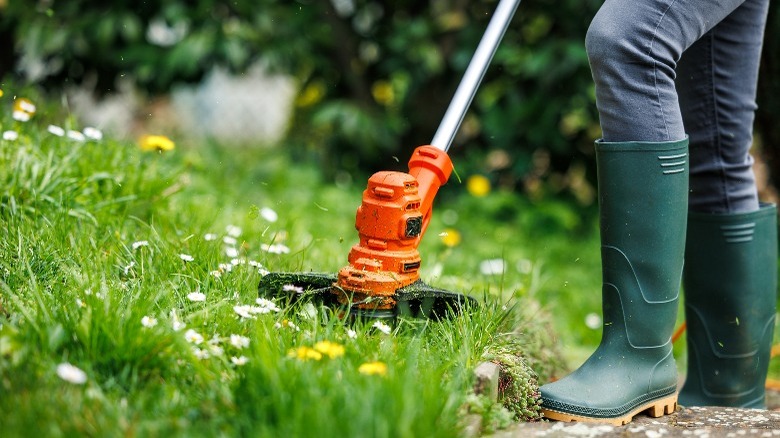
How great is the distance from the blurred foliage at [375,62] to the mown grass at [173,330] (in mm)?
1153

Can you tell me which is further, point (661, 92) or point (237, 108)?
point (237, 108)

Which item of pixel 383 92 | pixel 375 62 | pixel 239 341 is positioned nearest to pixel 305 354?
pixel 239 341

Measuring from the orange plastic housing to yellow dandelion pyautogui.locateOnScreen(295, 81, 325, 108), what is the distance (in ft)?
8.55

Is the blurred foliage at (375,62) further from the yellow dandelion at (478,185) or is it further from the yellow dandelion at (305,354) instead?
the yellow dandelion at (305,354)

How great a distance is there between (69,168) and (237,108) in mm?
3053

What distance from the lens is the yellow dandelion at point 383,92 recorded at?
4523 millimetres

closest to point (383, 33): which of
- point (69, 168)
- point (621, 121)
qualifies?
point (69, 168)

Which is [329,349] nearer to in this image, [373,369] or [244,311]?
[373,369]

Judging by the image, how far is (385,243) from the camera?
191 cm

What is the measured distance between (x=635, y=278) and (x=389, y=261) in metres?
0.52

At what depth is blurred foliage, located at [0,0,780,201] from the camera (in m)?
3.87

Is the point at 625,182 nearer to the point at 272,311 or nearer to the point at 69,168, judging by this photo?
the point at 272,311

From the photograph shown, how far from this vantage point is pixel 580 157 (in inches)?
164

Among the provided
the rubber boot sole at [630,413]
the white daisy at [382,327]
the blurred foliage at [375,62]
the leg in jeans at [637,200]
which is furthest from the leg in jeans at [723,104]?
the blurred foliage at [375,62]
